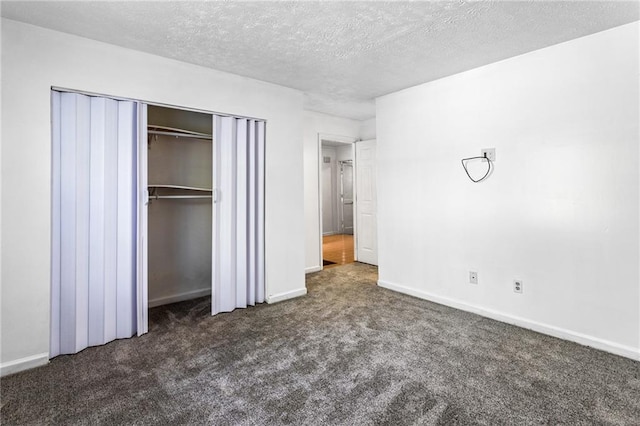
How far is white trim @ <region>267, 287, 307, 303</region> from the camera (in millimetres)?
3671

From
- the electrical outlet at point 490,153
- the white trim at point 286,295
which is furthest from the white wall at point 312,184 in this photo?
the electrical outlet at point 490,153

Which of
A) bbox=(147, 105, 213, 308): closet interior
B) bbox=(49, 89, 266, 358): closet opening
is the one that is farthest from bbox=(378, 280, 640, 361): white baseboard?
bbox=(147, 105, 213, 308): closet interior

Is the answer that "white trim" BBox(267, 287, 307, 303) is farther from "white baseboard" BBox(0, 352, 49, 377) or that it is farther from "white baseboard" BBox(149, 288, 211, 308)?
"white baseboard" BBox(0, 352, 49, 377)

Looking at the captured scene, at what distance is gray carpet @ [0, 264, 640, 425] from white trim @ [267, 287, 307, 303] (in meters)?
0.49

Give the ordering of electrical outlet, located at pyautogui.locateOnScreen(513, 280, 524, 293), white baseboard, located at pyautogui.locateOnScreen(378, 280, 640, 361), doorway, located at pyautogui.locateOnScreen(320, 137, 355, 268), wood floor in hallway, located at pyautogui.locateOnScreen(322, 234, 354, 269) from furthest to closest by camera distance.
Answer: doorway, located at pyautogui.locateOnScreen(320, 137, 355, 268) < wood floor in hallway, located at pyautogui.locateOnScreen(322, 234, 354, 269) < electrical outlet, located at pyautogui.locateOnScreen(513, 280, 524, 293) < white baseboard, located at pyautogui.locateOnScreen(378, 280, 640, 361)

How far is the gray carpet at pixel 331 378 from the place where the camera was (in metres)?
1.80

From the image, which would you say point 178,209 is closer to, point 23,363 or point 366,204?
point 23,363

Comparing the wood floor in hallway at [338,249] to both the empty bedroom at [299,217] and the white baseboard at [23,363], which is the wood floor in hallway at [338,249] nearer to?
the empty bedroom at [299,217]

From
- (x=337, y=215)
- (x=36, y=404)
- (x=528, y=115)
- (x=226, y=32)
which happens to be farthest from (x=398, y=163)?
(x=337, y=215)

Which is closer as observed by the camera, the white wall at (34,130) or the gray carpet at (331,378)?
the gray carpet at (331,378)

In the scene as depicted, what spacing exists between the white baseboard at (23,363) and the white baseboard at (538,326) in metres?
3.40

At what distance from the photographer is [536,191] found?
9.43 feet

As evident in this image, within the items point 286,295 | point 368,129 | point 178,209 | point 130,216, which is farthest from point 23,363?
point 368,129

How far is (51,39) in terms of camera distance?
95.0 inches
